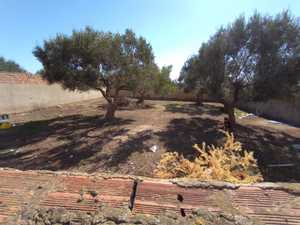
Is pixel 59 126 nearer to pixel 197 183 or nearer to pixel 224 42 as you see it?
pixel 224 42

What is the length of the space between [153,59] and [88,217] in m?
12.7

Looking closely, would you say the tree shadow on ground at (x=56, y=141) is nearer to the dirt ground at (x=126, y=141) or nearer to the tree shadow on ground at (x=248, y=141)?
the dirt ground at (x=126, y=141)

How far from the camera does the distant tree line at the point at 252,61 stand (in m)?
11.6

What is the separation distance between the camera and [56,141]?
1044 centimetres

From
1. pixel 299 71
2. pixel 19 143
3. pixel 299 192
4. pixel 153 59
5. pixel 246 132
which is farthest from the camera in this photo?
pixel 153 59

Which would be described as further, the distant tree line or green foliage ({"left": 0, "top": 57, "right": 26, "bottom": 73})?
green foliage ({"left": 0, "top": 57, "right": 26, "bottom": 73})

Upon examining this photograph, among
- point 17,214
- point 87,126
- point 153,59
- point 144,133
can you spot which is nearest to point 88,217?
point 17,214

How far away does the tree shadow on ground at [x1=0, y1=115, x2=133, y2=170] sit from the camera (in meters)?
8.47

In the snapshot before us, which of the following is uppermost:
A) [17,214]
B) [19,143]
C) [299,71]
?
[299,71]

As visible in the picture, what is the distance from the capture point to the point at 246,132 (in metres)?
12.4

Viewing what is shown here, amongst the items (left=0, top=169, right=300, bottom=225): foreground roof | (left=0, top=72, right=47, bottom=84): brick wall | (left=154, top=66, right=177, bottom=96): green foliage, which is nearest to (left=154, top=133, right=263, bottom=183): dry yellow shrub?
(left=0, top=169, right=300, bottom=225): foreground roof

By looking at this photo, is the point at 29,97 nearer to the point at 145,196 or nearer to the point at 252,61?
the point at 252,61

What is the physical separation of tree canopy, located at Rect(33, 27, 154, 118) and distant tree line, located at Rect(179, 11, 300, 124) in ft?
9.43

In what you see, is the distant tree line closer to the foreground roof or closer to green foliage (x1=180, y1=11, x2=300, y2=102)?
green foliage (x1=180, y1=11, x2=300, y2=102)
